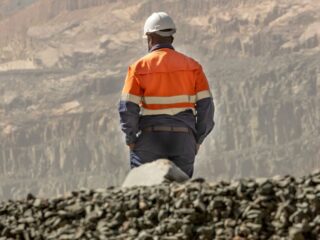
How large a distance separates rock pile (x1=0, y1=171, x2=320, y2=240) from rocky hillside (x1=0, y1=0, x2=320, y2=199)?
10497 centimetres

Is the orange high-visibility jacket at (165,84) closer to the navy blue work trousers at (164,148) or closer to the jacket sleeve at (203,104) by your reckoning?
the jacket sleeve at (203,104)

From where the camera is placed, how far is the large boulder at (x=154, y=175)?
20.3 feet

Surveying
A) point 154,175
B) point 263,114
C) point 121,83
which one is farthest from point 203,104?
point 121,83

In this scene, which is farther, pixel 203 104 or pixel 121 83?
pixel 121 83

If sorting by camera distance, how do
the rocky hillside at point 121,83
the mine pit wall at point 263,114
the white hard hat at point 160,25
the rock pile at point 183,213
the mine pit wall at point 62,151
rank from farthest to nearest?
the mine pit wall at point 62,151
the rocky hillside at point 121,83
the mine pit wall at point 263,114
the white hard hat at point 160,25
the rock pile at point 183,213

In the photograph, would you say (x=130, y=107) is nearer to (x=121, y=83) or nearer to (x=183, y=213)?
(x=183, y=213)

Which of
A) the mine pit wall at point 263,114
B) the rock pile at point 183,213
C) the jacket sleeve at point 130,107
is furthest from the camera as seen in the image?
the mine pit wall at point 263,114

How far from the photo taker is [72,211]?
5637 millimetres

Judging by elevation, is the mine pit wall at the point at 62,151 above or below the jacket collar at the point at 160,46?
below

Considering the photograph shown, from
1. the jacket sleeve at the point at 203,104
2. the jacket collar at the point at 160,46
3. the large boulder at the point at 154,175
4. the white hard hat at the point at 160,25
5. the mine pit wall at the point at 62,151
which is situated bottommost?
the mine pit wall at the point at 62,151

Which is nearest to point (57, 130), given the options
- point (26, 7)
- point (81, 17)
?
point (81, 17)

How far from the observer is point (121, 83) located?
130m

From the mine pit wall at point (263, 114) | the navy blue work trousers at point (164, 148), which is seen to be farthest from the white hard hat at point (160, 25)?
the mine pit wall at point (263, 114)

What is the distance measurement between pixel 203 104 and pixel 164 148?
0.39 m
